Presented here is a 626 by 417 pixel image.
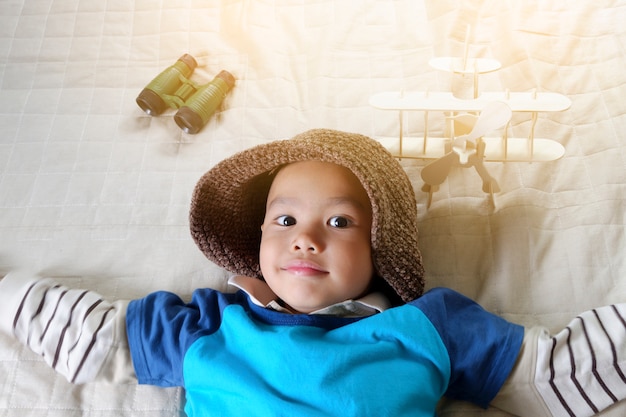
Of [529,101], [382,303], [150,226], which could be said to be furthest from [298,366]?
[529,101]

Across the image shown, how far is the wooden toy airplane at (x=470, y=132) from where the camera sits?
0.95 m

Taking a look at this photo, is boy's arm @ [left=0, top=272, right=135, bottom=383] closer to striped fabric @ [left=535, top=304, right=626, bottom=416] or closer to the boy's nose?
the boy's nose

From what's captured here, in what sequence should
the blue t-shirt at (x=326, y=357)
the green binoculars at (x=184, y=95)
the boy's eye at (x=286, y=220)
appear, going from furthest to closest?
the green binoculars at (x=184, y=95)
the boy's eye at (x=286, y=220)
the blue t-shirt at (x=326, y=357)

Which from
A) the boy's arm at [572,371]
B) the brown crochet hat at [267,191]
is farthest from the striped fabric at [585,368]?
the brown crochet hat at [267,191]

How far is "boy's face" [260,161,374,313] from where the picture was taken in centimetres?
82

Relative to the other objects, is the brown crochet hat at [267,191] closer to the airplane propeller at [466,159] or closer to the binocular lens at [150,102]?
the airplane propeller at [466,159]

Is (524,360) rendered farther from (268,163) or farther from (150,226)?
(150,226)

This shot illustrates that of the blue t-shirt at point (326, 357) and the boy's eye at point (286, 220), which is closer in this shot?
the blue t-shirt at point (326, 357)

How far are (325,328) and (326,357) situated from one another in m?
0.08

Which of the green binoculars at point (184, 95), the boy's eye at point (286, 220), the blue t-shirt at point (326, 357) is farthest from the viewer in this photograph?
the green binoculars at point (184, 95)

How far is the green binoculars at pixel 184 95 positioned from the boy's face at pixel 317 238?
0.36 m

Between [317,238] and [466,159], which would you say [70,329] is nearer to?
[317,238]

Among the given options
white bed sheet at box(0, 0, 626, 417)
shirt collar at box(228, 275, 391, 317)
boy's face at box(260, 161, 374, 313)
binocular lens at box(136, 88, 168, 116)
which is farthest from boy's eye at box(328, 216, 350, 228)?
binocular lens at box(136, 88, 168, 116)

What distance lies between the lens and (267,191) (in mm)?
1019
